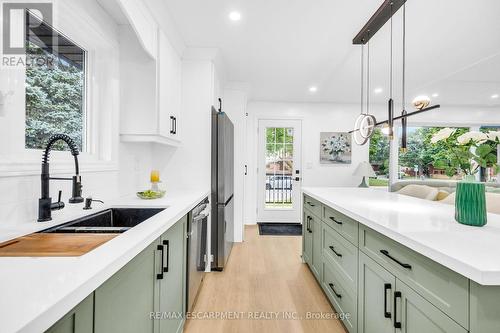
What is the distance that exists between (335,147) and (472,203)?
13.5 feet

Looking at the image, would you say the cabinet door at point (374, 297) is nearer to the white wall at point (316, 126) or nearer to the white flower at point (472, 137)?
the white flower at point (472, 137)

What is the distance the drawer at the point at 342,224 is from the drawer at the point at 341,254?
4 centimetres

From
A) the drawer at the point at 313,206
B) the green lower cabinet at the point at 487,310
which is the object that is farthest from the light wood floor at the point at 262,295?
the green lower cabinet at the point at 487,310

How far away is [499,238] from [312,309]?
1484mm

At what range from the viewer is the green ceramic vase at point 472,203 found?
4.03 ft

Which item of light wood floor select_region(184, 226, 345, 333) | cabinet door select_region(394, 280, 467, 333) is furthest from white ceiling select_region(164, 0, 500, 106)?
light wood floor select_region(184, 226, 345, 333)

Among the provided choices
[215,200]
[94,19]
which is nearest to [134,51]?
[94,19]

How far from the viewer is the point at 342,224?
186cm

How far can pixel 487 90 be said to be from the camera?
3861mm

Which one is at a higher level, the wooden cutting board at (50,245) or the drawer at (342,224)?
the wooden cutting board at (50,245)

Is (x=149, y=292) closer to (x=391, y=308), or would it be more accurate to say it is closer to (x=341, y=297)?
(x=391, y=308)

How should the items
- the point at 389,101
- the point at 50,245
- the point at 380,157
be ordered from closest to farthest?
the point at 50,245, the point at 389,101, the point at 380,157

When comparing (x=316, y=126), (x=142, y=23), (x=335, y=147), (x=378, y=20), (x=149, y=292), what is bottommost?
(x=149, y=292)

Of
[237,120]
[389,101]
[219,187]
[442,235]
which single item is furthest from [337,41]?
[442,235]
